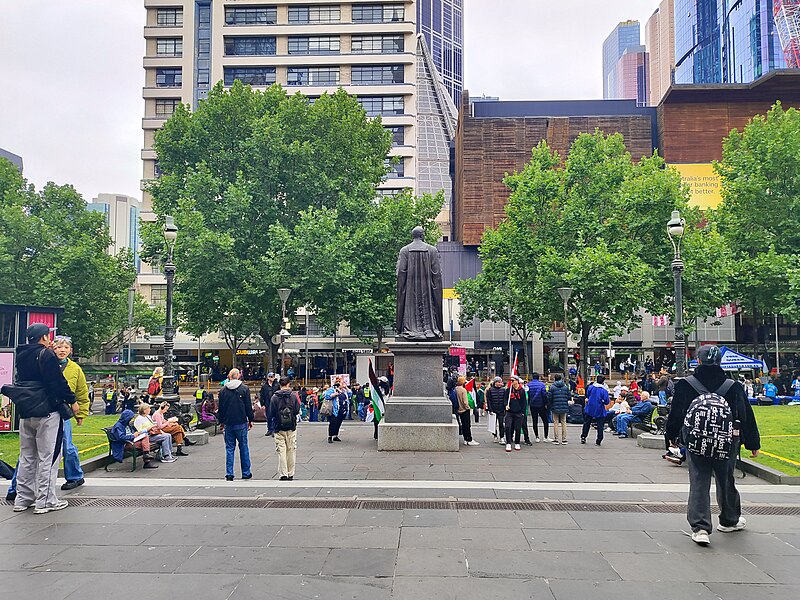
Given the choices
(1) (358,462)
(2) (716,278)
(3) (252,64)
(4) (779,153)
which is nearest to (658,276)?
(2) (716,278)

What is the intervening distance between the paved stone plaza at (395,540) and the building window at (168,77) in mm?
57999

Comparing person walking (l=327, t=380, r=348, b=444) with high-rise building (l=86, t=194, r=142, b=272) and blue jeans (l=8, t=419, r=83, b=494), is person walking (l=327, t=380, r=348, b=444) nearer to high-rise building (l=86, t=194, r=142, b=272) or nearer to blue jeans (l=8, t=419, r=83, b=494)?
blue jeans (l=8, t=419, r=83, b=494)

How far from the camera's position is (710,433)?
630cm

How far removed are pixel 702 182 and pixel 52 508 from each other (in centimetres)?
5892

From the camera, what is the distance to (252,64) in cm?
5969

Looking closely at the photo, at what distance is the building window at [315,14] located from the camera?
60.3 metres

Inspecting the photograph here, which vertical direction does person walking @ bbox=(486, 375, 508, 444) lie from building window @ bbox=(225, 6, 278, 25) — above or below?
below

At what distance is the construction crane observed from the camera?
319 feet

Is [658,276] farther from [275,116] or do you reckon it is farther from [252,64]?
[252,64]

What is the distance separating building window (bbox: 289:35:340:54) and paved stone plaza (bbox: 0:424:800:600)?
56495mm

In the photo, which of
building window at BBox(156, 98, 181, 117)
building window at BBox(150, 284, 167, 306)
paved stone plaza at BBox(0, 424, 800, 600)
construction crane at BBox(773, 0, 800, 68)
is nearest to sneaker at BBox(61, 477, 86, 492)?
paved stone plaza at BBox(0, 424, 800, 600)

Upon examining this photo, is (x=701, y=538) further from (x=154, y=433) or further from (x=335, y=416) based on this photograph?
(x=154, y=433)

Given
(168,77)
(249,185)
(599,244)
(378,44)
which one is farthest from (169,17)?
(599,244)

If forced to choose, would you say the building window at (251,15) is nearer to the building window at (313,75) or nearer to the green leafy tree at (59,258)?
the building window at (313,75)
